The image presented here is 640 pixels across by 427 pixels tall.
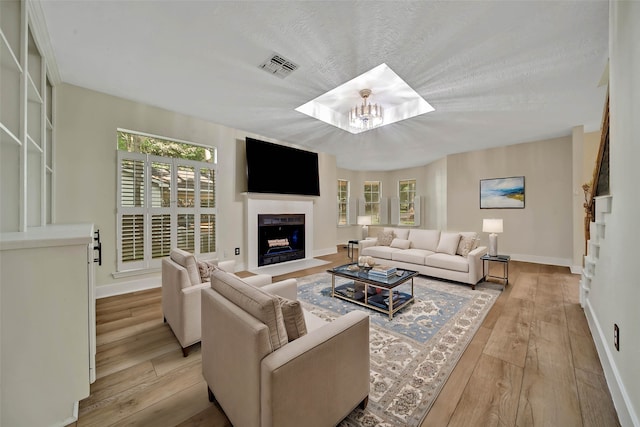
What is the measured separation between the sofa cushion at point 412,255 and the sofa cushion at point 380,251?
109 millimetres

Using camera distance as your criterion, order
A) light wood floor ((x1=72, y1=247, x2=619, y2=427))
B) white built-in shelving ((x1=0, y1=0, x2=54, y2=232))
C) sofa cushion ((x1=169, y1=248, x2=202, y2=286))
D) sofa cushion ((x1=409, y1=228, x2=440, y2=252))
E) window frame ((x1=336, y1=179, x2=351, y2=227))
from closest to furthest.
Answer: light wood floor ((x1=72, y1=247, x2=619, y2=427))
white built-in shelving ((x1=0, y1=0, x2=54, y2=232))
sofa cushion ((x1=169, y1=248, x2=202, y2=286))
sofa cushion ((x1=409, y1=228, x2=440, y2=252))
window frame ((x1=336, y1=179, x2=351, y2=227))

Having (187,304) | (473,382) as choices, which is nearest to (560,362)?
(473,382)

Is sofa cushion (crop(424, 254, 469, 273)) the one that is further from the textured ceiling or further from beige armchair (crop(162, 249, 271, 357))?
beige armchair (crop(162, 249, 271, 357))

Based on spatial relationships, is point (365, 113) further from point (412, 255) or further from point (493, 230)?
point (493, 230)

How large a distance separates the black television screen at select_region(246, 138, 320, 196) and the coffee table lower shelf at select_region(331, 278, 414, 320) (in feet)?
8.42

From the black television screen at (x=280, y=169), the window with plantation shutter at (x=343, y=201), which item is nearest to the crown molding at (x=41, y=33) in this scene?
the black television screen at (x=280, y=169)

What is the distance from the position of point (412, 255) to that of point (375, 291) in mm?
1403

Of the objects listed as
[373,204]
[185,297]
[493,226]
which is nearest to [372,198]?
[373,204]

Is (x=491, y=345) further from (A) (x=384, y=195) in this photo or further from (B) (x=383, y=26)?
(A) (x=384, y=195)

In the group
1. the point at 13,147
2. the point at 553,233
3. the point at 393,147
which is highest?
the point at 393,147

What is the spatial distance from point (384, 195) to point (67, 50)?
8151 mm

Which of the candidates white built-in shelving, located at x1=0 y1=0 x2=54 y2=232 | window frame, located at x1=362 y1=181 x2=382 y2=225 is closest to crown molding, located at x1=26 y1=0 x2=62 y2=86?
white built-in shelving, located at x1=0 y1=0 x2=54 y2=232

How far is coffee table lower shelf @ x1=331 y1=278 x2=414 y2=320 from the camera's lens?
107 inches

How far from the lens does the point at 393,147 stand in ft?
18.7
